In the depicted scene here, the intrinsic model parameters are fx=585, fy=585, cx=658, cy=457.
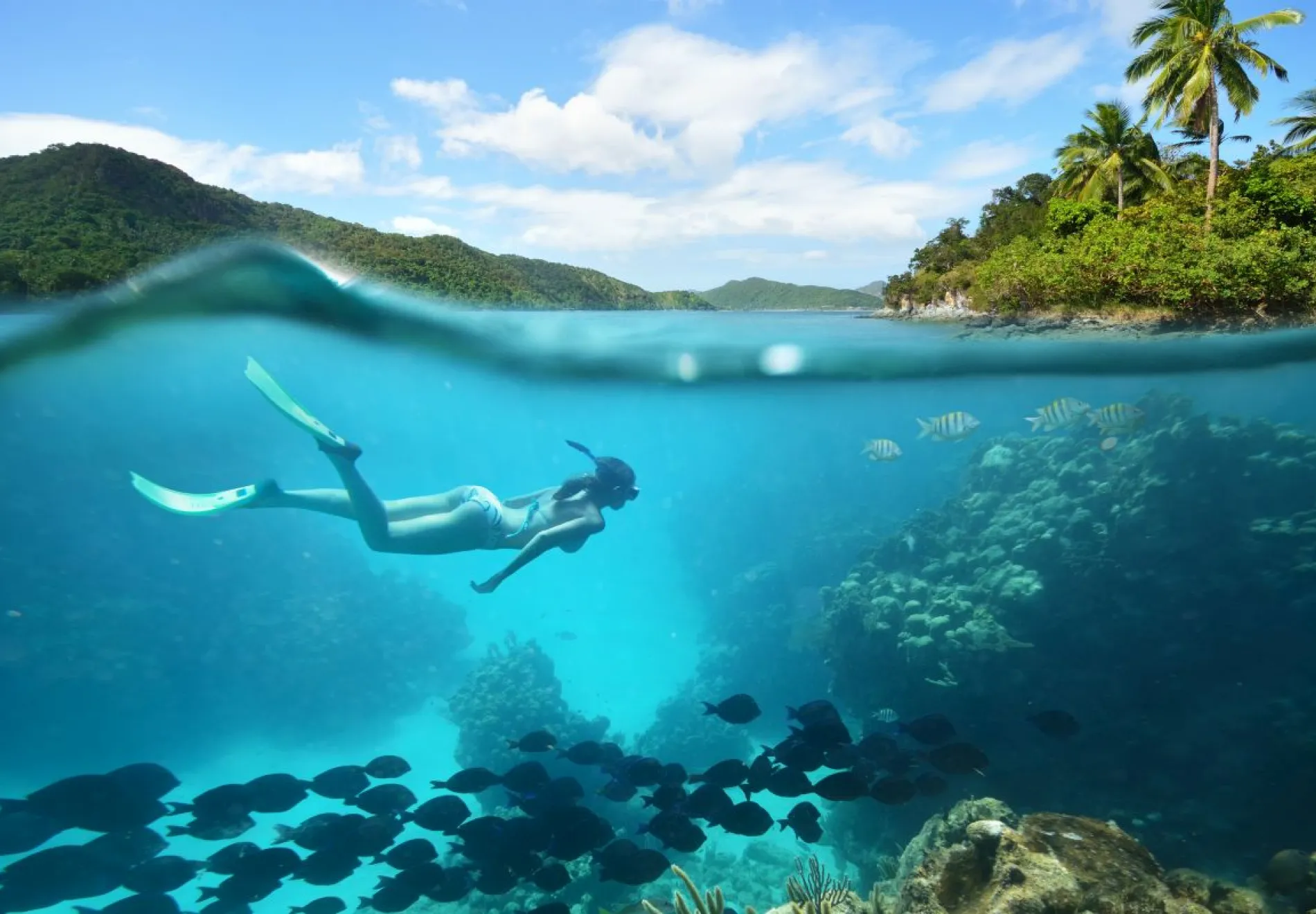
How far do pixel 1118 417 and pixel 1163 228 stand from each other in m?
5.40

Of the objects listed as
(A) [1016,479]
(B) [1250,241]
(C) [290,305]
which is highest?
(B) [1250,241]

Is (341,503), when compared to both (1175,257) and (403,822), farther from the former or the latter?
(1175,257)

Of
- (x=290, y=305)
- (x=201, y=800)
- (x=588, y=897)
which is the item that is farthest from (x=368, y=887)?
(x=290, y=305)

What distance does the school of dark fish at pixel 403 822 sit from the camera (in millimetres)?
5453

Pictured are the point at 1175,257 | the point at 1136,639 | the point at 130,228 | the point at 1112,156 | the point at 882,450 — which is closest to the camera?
the point at 130,228

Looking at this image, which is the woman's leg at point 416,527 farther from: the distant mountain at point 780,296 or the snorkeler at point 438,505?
the distant mountain at point 780,296

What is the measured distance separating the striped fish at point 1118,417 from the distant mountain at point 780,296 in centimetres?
1160

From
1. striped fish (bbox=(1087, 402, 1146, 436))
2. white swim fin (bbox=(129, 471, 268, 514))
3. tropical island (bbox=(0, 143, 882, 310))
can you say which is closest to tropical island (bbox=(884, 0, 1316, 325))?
striped fish (bbox=(1087, 402, 1146, 436))

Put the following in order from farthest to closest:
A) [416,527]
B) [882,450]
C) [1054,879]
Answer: [882,450], [416,527], [1054,879]

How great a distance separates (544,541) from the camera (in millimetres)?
7473

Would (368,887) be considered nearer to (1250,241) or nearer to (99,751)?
(99,751)

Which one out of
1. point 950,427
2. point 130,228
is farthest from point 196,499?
point 950,427

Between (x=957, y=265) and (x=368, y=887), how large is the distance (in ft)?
63.4

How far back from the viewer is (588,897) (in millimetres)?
8391
